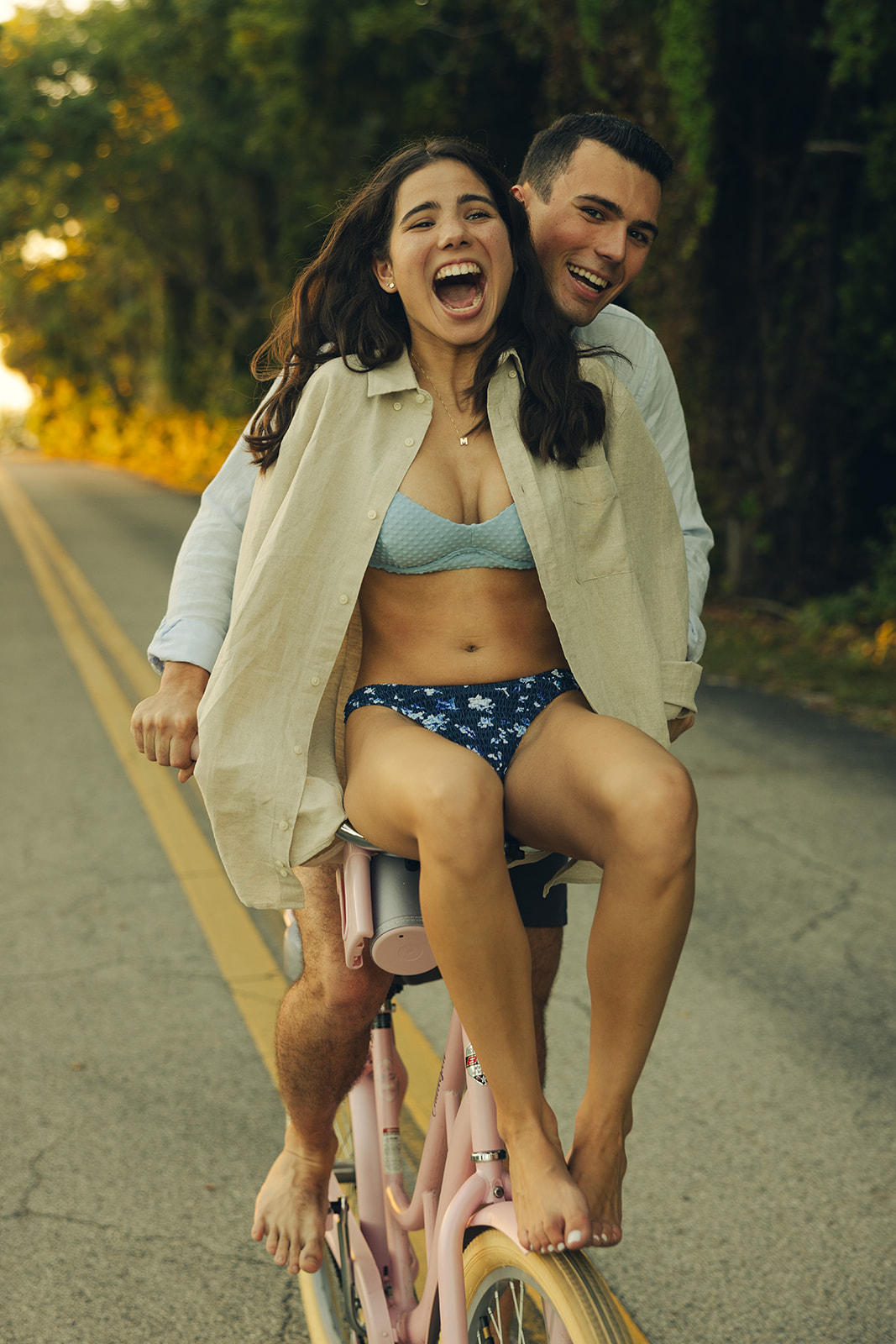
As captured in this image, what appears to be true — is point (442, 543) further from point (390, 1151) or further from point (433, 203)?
point (390, 1151)

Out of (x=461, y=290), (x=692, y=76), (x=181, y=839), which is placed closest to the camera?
(x=461, y=290)

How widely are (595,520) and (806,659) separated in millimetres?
7908

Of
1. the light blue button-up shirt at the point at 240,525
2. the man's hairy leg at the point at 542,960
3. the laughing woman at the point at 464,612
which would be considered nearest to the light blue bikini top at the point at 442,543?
the laughing woman at the point at 464,612

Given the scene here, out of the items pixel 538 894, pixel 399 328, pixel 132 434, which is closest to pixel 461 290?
pixel 399 328

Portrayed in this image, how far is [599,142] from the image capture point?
2.41 m

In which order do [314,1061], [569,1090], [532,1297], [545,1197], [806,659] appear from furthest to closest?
[806,659], [569,1090], [314,1061], [532,1297], [545,1197]

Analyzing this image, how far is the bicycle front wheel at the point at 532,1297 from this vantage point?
1.51m

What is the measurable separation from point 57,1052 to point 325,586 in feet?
7.82

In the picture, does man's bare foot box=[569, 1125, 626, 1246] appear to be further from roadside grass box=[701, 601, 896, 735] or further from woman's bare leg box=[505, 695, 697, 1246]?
roadside grass box=[701, 601, 896, 735]

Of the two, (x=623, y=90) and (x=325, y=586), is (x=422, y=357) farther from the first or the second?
(x=623, y=90)

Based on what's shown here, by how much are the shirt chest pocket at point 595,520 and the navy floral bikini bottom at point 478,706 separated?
192 mm

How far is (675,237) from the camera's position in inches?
391

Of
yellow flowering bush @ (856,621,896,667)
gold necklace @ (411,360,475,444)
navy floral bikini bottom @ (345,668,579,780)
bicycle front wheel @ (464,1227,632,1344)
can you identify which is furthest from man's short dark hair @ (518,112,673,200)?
yellow flowering bush @ (856,621,896,667)

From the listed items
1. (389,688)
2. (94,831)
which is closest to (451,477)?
(389,688)
